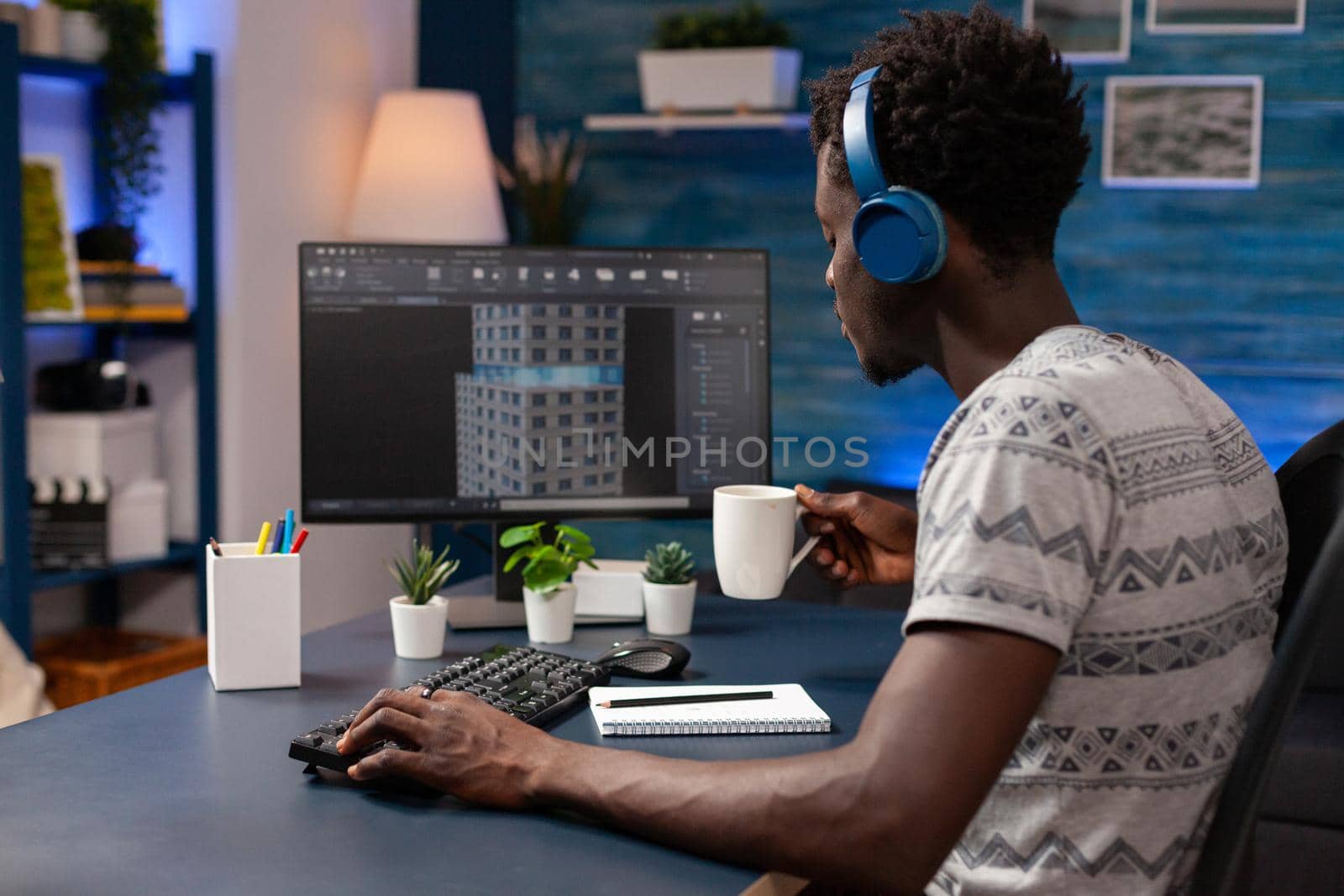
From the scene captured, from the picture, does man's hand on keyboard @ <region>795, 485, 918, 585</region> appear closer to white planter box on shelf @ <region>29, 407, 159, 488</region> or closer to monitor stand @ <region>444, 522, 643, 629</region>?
monitor stand @ <region>444, 522, 643, 629</region>

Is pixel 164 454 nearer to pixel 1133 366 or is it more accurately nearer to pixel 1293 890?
pixel 1293 890

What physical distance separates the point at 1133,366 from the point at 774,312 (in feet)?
8.68

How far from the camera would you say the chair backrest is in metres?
0.91

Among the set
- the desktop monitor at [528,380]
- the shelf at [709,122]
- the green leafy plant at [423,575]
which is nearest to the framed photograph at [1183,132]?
the shelf at [709,122]

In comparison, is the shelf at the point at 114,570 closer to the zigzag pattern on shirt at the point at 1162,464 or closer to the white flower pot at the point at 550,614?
the white flower pot at the point at 550,614

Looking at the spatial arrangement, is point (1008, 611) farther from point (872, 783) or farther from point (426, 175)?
point (426, 175)

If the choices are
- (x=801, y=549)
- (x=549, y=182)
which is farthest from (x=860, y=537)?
(x=549, y=182)

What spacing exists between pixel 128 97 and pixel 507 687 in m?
2.21

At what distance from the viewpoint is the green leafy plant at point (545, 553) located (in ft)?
5.53

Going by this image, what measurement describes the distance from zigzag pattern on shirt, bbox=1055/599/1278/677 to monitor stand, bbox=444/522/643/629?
3.03 feet

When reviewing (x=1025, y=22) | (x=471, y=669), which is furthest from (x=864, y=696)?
(x=1025, y=22)

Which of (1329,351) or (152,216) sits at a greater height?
(152,216)

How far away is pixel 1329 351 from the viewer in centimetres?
319

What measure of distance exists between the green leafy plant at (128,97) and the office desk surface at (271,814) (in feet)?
6.17
